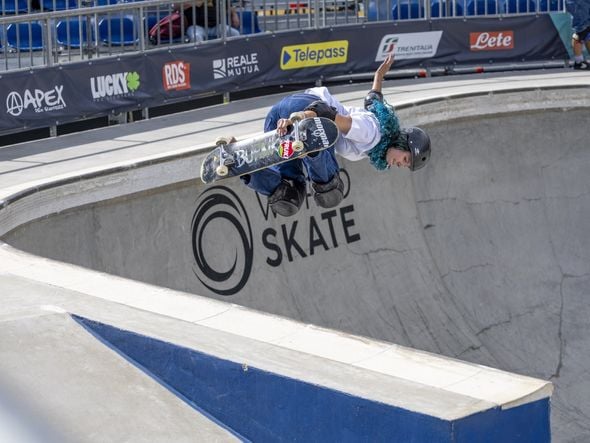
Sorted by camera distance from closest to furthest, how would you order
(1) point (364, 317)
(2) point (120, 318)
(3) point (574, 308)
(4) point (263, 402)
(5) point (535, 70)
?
(4) point (263, 402) → (2) point (120, 318) → (1) point (364, 317) → (3) point (574, 308) → (5) point (535, 70)

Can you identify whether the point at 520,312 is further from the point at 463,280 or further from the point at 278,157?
the point at 278,157

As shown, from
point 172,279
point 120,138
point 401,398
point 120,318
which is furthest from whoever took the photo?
point 120,138

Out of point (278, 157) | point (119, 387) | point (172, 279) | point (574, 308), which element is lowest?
point (574, 308)

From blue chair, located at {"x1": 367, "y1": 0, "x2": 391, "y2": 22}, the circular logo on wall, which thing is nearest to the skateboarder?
the circular logo on wall

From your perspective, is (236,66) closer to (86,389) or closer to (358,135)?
(358,135)

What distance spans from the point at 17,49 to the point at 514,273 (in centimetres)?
689

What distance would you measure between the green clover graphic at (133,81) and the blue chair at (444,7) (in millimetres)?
6075

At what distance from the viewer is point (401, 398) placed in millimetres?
4285

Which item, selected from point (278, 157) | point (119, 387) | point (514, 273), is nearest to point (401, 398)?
point (119, 387)

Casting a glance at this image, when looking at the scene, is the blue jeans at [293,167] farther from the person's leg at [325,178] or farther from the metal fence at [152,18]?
the metal fence at [152,18]

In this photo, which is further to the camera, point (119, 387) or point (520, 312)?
point (520, 312)

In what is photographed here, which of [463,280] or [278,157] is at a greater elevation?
[278,157]

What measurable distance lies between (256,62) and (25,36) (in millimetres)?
3718

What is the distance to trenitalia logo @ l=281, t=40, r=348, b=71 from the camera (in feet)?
51.1
